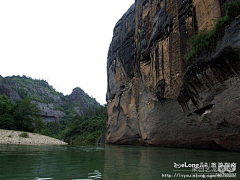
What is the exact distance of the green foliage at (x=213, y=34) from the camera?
7.60m

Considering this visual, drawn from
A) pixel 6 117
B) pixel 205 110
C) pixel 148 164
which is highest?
pixel 6 117

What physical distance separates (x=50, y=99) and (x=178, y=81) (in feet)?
293

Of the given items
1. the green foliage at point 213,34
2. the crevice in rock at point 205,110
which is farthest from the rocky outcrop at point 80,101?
the green foliage at point 213,34

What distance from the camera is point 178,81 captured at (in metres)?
11.8

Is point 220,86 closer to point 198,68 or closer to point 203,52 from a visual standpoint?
point 198,68

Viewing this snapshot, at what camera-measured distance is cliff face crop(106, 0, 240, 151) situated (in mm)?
7874

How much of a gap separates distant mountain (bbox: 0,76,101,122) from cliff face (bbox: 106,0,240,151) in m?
53.3

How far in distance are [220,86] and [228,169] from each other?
17.0ft

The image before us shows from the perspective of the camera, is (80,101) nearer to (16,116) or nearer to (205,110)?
(16,116)

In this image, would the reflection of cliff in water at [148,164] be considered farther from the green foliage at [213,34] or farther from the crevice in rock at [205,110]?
the green foliage at [213,34]

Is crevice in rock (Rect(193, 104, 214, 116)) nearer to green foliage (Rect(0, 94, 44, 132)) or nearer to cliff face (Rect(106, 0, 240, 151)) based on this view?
cliff face (Rect(106, 0, 240, 151))

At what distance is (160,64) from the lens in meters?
13.8

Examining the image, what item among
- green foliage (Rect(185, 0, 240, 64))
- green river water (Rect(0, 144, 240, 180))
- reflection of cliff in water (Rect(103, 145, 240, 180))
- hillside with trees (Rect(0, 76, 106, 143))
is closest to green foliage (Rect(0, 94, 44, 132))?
hillside with trees (Rect(0, 76, 106, 143))

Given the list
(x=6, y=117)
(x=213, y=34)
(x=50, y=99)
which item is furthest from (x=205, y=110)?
(x=50, y=99)
